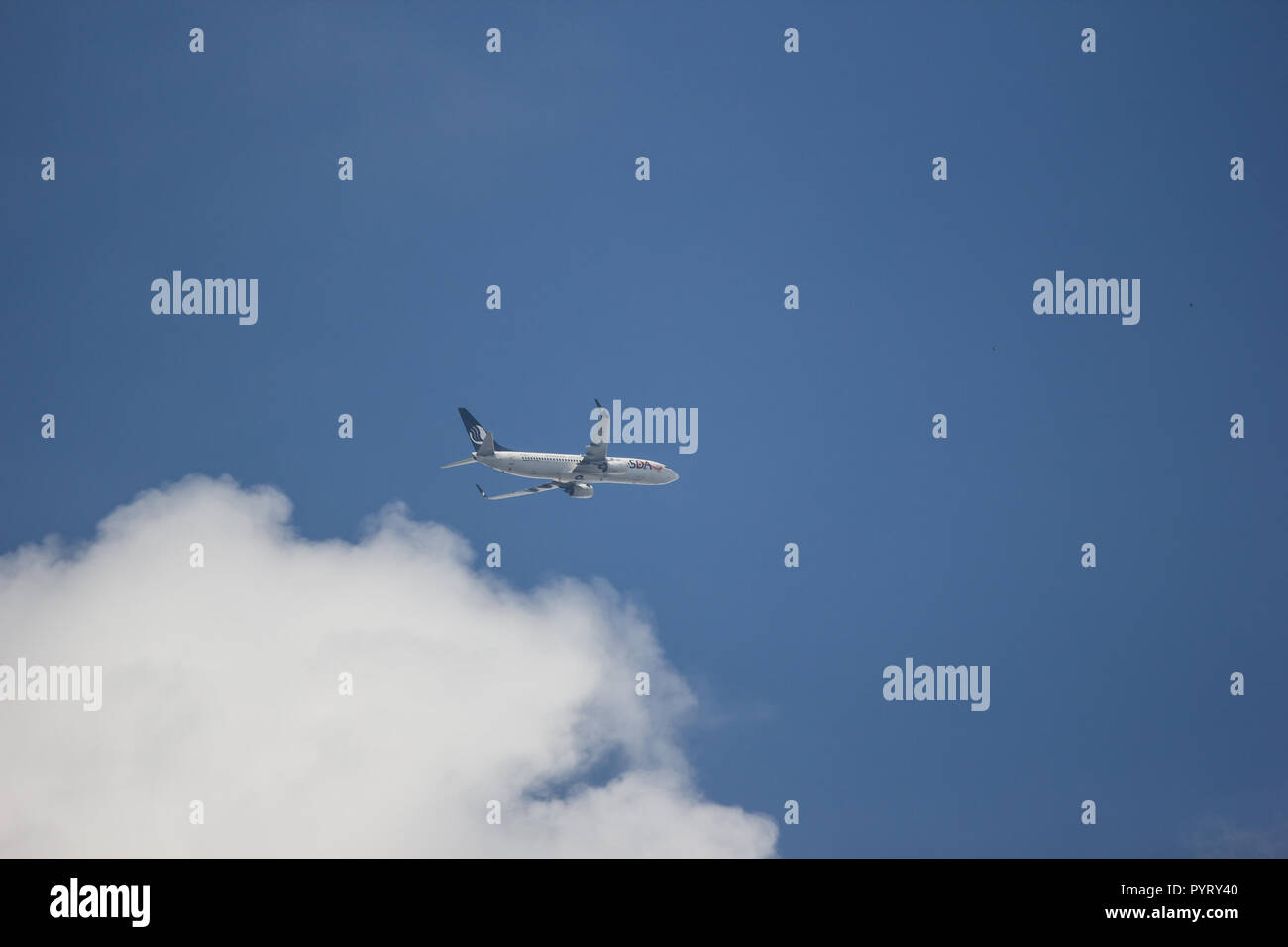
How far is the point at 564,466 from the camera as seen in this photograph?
119m

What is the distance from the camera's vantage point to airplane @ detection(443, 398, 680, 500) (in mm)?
117375

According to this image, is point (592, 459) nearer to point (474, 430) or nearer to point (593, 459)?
point (593, 459)

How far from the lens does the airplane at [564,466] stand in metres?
117

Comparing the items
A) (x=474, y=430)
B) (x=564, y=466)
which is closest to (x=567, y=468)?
(x=564, y=466)

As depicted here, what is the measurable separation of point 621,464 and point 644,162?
1092 inches

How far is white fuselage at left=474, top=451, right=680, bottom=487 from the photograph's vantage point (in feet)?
385

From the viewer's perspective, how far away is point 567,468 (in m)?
119

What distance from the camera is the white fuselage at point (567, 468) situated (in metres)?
117

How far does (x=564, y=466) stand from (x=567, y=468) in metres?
0.37

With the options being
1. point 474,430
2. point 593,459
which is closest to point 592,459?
point 593,459
